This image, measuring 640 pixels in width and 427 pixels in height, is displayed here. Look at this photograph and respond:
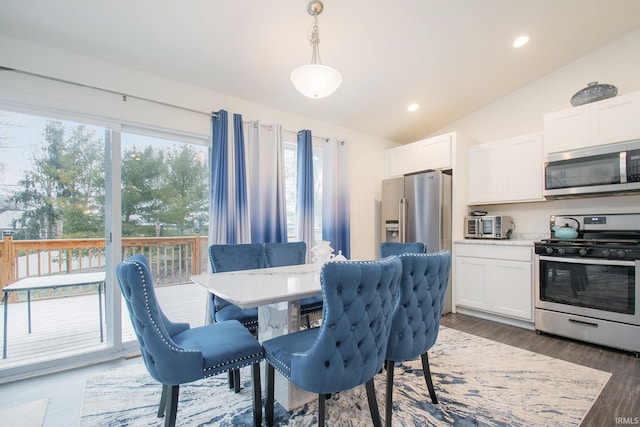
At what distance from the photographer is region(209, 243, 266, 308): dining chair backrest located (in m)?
2.44

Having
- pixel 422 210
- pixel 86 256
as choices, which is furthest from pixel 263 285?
pixel 422 210

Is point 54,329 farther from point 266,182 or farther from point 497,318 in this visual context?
point 497,318

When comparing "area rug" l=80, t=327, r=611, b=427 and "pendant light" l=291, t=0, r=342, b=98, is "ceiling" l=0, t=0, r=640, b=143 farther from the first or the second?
"area rug" l=80, t=327, r=611, b=427

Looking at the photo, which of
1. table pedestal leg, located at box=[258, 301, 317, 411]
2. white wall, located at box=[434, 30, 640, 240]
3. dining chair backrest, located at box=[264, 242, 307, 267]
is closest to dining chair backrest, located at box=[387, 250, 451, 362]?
table pedestal leg, located at box=[258, 301, 317, 411]

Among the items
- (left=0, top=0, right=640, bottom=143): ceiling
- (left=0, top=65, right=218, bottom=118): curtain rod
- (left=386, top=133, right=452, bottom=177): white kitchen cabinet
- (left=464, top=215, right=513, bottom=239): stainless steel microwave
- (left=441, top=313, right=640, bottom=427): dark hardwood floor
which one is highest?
(left=0, top=0, right=640, bottom=143): ceiling

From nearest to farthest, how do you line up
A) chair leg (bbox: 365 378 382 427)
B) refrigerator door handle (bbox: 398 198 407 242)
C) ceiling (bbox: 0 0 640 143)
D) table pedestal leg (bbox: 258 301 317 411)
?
chair leg (bbox: 365 378 382 427) → table pedestal leg (bbox: 258 301 317 411) → ceiling (bbox: 0 0 640 143) → refrigerator door handle (bbox: 398 198 407 242)

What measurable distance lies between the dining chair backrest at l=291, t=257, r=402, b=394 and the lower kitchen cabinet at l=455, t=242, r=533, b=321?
2630 millimetres

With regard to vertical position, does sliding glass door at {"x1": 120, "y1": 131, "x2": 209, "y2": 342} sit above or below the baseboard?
above

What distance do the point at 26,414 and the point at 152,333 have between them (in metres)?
1.31

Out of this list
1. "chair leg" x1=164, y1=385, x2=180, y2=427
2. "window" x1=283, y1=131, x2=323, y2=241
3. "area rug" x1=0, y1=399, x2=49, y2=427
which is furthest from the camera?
"window" x1=283, y1=131, x2=323, y2=241

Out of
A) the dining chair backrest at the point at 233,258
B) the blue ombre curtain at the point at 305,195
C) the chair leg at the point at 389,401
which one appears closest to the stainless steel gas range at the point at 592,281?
the chair leg at the point at 389,401

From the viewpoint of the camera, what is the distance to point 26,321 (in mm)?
2432

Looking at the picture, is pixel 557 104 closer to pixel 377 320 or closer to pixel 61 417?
pixel 377 320

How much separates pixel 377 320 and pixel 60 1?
2.88 meters
